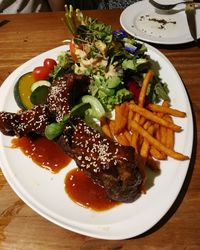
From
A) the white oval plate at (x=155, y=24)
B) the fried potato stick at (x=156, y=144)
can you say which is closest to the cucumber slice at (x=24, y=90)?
the fried potato stick at (x=156, y=144)

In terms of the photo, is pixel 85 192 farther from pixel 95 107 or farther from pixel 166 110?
pixel 166 110

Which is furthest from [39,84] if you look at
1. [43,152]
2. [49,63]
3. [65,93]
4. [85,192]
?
[85,192]

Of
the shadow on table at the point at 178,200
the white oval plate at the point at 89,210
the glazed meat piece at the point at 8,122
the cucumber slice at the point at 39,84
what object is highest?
the glazed meat piece at the point at 8,122

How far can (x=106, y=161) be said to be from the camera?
1817 millimetres

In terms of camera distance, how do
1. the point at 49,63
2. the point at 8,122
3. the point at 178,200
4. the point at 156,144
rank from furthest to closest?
the point at 49,63
the point at 8,122
the point at 156,144
the point at 178,200

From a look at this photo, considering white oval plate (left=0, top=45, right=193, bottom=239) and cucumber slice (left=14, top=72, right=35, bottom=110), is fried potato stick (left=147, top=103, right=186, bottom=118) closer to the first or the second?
white oval plate (left=0, top=45, right=193, bottom=239)

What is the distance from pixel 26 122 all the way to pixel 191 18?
2.04 m

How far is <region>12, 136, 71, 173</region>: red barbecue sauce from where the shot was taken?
212 cm

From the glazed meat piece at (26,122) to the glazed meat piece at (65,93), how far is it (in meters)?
0.08

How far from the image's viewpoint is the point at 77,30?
2629mm

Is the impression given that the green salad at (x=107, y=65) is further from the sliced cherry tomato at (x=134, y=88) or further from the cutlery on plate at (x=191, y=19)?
the cutlery on plate at (x=191, y=19)

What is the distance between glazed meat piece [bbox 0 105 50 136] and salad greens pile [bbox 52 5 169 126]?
357mm

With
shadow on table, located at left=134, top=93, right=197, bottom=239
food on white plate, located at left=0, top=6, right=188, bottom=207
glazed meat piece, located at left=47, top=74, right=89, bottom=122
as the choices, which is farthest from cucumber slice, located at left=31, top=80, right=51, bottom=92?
shadow on table, located at left=134, top=93, right=197, bottom=239

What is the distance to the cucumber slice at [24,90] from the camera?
99.7 inches
